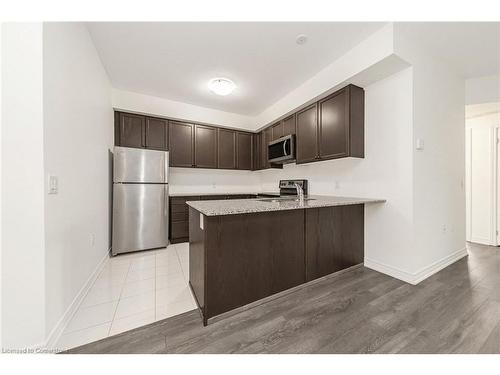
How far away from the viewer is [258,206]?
65.1 inches

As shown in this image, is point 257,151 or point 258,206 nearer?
point 258,206

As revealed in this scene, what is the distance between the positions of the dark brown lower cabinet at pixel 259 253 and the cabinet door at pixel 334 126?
74 cm

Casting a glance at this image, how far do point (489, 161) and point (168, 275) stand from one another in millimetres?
5169

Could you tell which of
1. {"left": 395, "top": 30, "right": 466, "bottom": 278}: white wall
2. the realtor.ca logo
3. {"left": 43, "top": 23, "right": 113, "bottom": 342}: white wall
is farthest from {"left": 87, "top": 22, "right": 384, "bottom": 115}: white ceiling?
the realtor.ca logo

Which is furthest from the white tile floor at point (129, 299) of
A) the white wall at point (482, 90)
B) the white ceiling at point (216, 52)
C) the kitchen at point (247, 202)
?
the white wall at point (482, 90)

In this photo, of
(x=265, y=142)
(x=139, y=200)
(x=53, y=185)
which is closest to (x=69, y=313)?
(x=53, y=185)

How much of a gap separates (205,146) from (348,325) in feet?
11.6

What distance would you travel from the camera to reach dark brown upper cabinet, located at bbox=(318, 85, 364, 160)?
7.68ft

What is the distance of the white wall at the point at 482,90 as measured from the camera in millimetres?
2590

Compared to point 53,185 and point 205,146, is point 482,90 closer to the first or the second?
point 205,146

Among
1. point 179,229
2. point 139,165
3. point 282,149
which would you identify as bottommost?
point 179,229

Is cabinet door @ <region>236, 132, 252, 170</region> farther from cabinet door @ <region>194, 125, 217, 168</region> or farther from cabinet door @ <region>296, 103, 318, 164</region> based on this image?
cabinet door @ <region>296, 103, 318, 164</region>

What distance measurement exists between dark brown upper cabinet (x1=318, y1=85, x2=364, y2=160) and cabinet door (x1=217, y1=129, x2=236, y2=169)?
2132mm
